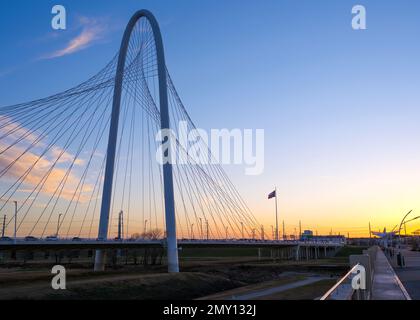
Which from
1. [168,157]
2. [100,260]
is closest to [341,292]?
[168,157]

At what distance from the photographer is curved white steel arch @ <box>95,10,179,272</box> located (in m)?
42.9

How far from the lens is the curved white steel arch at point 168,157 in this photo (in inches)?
1688

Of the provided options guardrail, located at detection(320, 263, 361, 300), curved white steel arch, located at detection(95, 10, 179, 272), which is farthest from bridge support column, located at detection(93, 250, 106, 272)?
guardrail, located at detection(320, 263, 361, 300)

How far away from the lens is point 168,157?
44688 millimetres

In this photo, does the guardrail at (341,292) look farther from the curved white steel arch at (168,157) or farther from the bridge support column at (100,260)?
the bridge support column at (100,260)

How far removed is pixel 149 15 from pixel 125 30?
3.24 meters

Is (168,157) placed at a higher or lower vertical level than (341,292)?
higher

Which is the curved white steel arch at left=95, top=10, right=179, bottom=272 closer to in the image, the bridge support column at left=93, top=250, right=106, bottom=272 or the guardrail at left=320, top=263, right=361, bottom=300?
the bridge support column at left=93, top=250, right=106, bottom=272

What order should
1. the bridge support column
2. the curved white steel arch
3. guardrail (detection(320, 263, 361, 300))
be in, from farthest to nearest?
1. the bridge support column
2. the curved white steel arch
3. guardrail (detection(320, 263, 361, 300))

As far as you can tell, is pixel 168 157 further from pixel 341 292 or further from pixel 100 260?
pixel 341 292

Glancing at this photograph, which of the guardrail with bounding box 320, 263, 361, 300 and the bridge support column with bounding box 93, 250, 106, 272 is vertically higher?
the guardrail with bounding box 320, 263, 361, 300

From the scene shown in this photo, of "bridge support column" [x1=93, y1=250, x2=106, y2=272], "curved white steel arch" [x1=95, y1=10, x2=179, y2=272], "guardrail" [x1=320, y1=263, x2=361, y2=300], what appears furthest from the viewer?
"bridge support column" [x1=93, y1=250, x2=106, y2=272]

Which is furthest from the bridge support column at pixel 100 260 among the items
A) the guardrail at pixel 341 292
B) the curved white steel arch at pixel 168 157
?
the guardrail at pixel 341 292

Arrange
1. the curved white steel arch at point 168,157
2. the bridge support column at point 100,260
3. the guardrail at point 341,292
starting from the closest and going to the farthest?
1. the guardrail at point 341,292
2. the curved white steel arch at point 168,157
3. the bridge support column at point 100,260
